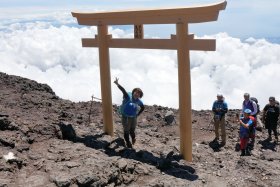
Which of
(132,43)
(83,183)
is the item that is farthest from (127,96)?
(83,183)

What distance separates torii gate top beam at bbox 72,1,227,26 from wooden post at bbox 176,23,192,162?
247mm

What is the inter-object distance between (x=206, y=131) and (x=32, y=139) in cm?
690

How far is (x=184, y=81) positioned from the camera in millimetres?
8586

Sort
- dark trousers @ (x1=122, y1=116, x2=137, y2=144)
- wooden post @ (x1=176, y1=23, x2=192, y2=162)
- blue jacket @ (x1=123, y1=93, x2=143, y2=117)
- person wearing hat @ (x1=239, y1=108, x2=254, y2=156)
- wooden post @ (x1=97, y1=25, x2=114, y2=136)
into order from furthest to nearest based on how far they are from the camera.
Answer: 1. wooden post @ (x1=97, y1=25, x2=114, y2=136)
2. person wearing hat @ (x1=239, y1=108, x2=254, y2=156)
3. dark trousers @ (x1=122, y1=116, x2=137, y2=144)
4. blue jacket @ (x1=123, y1=93, x2=143, y2=117)
5. wooden post @ (x1=176, y1=23, x2=192, y2=162)

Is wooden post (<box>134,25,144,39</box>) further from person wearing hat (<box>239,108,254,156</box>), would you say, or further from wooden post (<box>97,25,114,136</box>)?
person wearing hat (<box>239,108,254,156</box>)

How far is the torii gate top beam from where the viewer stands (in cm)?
792

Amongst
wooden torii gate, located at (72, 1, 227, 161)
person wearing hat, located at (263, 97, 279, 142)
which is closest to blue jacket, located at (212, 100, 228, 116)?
person wearing hat, located at (263, 97, 279, 142)

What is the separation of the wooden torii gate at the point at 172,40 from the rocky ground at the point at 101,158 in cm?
93

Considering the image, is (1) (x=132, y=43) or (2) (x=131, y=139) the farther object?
(2) (x=131, y=139)

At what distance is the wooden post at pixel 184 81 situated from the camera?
27.7 ft

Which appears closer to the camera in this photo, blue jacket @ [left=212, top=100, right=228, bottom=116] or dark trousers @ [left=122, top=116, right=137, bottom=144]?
dark trousers @ [left=122, top=116, right=137, bottom=144]

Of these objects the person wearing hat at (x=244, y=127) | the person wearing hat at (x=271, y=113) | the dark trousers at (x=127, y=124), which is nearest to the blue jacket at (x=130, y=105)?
the dark trousers at (x=127, y=124)

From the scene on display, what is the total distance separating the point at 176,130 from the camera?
45.7 ft

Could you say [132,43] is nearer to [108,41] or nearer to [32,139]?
[108,41]
